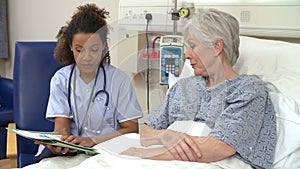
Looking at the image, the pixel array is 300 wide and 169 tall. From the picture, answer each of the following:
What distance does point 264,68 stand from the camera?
1488 millimetres

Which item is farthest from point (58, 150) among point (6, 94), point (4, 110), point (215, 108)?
point (6, 94)

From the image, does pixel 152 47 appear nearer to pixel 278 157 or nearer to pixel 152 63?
pixel 152 63

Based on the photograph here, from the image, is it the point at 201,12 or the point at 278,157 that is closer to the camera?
the point at 278,157

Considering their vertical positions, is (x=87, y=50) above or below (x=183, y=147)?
above

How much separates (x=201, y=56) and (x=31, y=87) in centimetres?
93

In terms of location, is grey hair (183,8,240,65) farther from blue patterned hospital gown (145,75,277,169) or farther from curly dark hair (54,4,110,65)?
curly dark hair (54,4,110,65)

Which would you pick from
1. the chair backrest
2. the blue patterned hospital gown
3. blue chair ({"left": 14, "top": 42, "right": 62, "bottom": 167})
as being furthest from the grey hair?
the chair backrest

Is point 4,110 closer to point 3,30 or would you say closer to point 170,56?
point 3,30

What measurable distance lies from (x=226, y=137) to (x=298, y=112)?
0.26m

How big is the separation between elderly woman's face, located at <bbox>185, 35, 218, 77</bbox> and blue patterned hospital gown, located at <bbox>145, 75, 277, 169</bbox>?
0.22 ft

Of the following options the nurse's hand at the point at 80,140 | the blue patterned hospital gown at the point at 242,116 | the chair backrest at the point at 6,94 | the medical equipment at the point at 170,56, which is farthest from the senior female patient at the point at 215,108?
the chair backrest at the point at 6,94

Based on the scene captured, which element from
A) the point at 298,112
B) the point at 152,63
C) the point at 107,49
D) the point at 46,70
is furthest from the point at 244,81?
the point at 46,70

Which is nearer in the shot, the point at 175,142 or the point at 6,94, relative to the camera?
the point at 175,142

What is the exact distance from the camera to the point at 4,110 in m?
2.78
